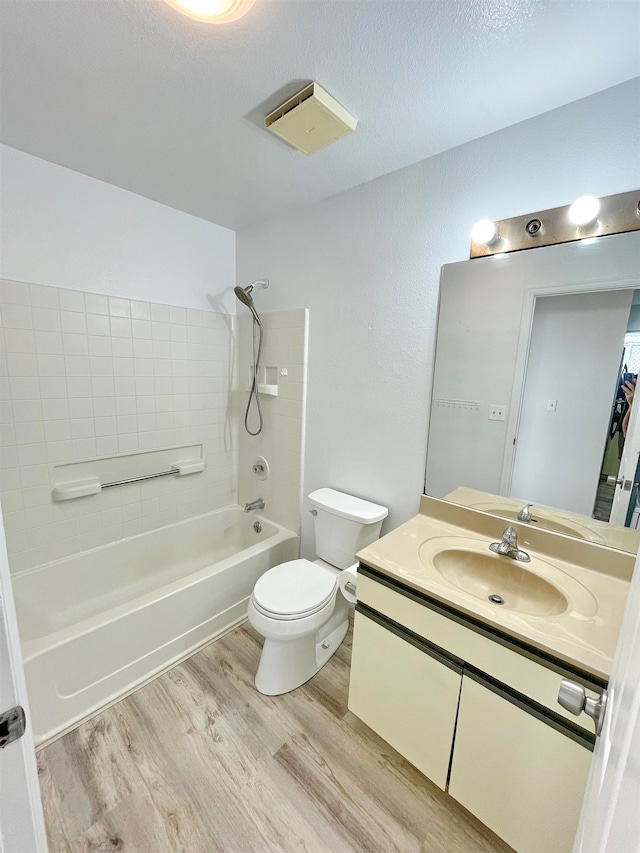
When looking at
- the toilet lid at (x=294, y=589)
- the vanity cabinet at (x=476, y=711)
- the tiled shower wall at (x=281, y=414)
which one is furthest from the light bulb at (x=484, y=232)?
the toilet lid at (x=294, y=589)

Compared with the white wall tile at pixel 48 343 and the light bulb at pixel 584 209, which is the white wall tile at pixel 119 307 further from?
the light bulb at pixel 584 209

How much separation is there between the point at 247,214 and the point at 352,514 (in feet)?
6.22

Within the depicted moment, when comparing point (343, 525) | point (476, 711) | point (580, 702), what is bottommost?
point (476, 711)

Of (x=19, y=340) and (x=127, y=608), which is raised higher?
(x=19, y=340)

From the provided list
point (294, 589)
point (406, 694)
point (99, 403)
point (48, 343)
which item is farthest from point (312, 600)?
point (48, 343)

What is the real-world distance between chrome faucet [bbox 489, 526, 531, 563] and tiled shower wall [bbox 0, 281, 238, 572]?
194 centimetres

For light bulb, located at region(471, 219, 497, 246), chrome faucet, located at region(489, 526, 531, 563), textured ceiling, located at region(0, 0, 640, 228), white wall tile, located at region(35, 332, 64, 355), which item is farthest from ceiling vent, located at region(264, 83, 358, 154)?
chrome faucet, located at region(489, 526, 531, 563)

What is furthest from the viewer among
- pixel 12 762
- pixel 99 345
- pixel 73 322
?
pixel 99 345

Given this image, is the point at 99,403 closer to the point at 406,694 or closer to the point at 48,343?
the point at 48,343

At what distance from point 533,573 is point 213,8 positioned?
1.93m

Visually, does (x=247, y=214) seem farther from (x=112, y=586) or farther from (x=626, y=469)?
(x=112, y=586)

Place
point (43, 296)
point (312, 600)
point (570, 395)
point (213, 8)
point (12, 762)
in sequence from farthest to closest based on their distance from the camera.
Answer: point (43, 296), point (312, 600), point (570, 395), point (213, 8), point (12, 762)

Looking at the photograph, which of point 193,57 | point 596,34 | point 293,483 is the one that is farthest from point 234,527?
point 596,34

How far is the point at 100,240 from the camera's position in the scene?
72.6 inches
